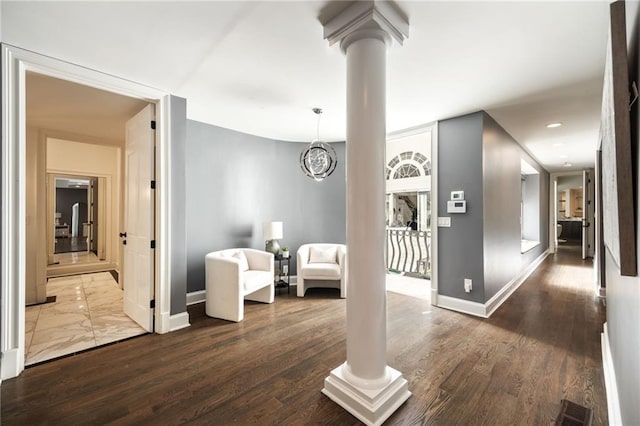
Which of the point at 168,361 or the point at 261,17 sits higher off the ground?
the point at 261,17

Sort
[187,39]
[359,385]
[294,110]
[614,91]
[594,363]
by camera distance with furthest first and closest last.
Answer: [294,110] < [594,363] < [187,39] < [359,385] < [614,91]

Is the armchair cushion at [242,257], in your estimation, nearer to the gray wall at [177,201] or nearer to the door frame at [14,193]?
the gray wall at [177,201]

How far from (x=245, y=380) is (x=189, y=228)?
2.35 meters

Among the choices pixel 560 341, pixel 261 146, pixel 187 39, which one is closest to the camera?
pixel 187 39

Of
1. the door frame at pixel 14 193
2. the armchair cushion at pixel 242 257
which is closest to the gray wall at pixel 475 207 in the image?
the armchair cushion at pixel 242 257

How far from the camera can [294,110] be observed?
3260mm

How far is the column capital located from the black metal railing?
13.6 ft

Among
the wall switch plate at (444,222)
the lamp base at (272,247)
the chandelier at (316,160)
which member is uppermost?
the chandelier at (316,160)

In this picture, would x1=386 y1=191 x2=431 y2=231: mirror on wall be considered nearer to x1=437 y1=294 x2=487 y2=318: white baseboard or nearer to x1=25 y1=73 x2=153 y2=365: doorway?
x1=437 y1=294 x2=487 y2=318: white baseboard

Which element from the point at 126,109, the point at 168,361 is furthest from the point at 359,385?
the point at 126,109

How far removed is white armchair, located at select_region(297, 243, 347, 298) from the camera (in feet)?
12.9

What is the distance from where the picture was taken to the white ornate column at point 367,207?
1.71 meters

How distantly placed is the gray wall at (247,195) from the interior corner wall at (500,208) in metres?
2.21

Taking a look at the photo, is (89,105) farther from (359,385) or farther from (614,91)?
(614,91)
